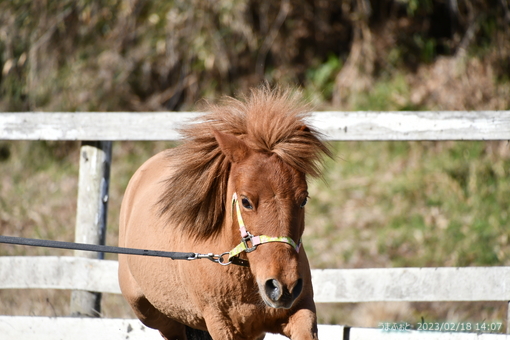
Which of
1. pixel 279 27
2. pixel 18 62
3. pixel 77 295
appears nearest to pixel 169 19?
pixel 279 27

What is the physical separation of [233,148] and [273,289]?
0.67 metres

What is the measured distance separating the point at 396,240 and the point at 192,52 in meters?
4.27

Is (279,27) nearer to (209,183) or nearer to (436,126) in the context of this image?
(436,126)

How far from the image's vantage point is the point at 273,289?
95.0 inches

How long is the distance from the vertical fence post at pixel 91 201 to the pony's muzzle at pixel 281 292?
83.4 inches

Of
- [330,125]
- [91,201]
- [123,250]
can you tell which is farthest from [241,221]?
[91,201]

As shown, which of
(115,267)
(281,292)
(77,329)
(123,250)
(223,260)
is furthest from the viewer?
(115,267)

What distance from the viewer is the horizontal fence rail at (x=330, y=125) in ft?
12.2

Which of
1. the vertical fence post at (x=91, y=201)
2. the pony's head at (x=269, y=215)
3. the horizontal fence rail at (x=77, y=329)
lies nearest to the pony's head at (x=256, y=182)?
the pony's head at (x=269, y=215)

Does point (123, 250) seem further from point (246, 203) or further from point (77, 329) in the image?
point (77, 329)

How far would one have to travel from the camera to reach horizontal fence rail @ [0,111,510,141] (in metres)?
3.72

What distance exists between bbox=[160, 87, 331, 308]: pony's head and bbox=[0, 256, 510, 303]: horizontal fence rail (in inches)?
48.7

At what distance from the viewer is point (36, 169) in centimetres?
868

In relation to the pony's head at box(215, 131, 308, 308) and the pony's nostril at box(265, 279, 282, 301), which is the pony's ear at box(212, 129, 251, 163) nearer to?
the pony's head at box(215, 131, 308, 308)
